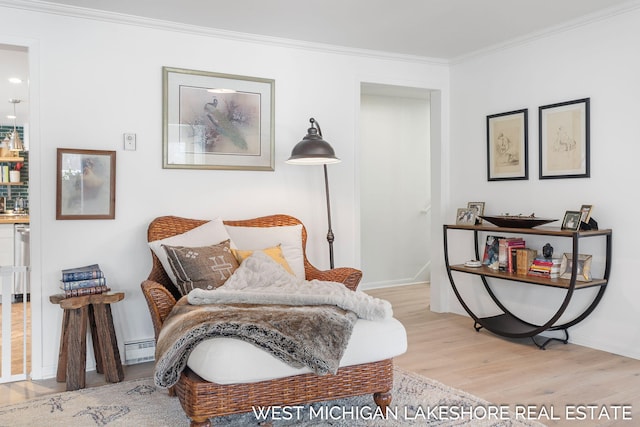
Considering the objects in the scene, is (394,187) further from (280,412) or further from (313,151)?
(280,412)

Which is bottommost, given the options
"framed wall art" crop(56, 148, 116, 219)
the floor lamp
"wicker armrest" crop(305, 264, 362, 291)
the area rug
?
the area rug

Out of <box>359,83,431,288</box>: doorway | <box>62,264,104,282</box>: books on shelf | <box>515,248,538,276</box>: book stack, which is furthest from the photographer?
<box>359,83,431,288</box>: doorway

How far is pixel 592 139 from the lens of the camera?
372 centimetres

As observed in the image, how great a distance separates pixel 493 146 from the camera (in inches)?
177

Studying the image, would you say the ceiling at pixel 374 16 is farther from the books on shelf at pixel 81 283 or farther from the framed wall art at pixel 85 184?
the books on shelf at pixel 81 283

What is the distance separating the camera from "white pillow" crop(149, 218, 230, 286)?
10.4 feet

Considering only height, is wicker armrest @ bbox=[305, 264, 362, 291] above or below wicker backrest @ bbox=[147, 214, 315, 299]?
below

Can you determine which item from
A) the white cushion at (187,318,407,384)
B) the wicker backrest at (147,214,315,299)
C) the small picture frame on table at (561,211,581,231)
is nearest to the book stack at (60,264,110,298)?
the wicker backrest at (147,214,315,299)

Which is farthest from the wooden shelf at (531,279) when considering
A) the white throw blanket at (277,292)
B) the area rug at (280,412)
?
the white throw blanket at (277,292)

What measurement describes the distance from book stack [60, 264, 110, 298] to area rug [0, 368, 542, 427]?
1.87 feet

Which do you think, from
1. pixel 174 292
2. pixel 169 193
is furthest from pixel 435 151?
pixel 174 292

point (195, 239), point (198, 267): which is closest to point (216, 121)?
Result: point (195, 239)

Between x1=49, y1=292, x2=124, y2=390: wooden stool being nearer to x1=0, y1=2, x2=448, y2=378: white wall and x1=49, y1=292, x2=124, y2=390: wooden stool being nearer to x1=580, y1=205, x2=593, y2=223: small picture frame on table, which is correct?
x1=0, y1=2, x2=448, y2=378: white wall

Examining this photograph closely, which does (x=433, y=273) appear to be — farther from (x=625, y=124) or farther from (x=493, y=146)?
(x=625, y=124)
